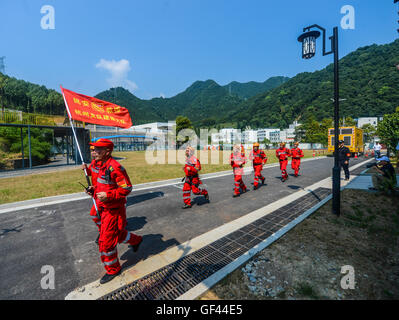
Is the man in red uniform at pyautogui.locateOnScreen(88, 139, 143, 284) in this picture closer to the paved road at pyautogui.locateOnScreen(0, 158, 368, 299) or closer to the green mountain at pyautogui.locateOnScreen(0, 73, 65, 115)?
the paved road at pyautogui.locateOnScreen(0, 158, 368, 299)

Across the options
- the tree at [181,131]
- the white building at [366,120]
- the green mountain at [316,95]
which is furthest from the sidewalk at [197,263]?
the white building at [366,120]

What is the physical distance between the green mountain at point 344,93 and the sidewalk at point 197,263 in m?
118

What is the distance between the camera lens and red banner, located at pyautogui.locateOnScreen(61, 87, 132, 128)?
5.01 meters

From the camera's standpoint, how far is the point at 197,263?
10.1ft

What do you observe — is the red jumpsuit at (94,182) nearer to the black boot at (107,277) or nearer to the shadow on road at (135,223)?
the black boot at (107,277)

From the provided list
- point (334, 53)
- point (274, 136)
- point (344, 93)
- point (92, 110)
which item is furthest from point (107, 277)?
point (344, 93)

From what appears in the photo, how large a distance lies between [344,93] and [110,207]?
143 m

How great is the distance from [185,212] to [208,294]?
10.2 ft

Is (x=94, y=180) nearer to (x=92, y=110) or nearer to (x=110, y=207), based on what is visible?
(x=110, y=207)

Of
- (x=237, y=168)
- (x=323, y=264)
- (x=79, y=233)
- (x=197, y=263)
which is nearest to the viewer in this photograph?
(x=323, y=264)

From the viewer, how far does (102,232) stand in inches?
109

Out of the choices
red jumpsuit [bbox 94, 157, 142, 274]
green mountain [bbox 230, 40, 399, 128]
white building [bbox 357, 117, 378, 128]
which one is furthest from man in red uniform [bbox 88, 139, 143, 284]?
green mountain [bbox 230, 40, 399, 128]

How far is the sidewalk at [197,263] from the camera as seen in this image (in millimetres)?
2496
